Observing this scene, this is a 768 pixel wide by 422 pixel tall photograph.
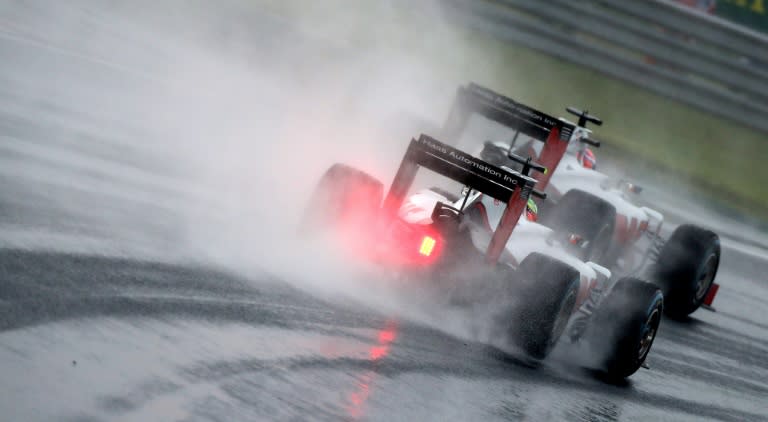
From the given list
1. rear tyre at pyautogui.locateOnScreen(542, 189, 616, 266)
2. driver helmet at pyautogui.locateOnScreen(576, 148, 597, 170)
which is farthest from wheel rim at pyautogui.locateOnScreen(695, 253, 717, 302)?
driver helmet at pyautogui.locateOnScreen(576, 148, 597, 170)

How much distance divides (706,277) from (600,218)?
48.8 inches

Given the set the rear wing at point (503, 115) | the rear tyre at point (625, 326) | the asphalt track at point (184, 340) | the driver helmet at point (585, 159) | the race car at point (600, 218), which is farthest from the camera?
the driver helmet at point (585, 159)

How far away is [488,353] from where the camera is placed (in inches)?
293

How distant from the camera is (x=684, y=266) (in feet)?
32.9

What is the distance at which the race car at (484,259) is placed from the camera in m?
7.53

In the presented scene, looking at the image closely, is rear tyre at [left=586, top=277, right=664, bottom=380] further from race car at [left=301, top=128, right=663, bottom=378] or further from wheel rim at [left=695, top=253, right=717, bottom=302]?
wheel rim at [left=695, top=253, right=717, bottom=302]

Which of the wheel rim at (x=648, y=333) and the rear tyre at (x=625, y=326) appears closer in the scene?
the rear tyre at (x=625, y=326)

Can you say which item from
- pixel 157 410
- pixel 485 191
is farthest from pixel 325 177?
pixel 157 410

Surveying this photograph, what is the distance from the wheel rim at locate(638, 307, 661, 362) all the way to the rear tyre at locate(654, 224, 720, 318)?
6.17 feet

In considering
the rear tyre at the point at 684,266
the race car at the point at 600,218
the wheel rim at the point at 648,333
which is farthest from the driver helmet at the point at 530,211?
the rear tyre at the point at 684,266

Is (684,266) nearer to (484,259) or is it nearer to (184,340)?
(484,259)

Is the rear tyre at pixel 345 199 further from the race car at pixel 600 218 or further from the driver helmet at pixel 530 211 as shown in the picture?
the race car at pixel 600 218

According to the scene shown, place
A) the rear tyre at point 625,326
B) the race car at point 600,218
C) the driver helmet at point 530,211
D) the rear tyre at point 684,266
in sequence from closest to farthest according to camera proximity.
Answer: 1. the rear tyre at point 625,326
2. the driver helmet at point 530,211
3. the race car at point 600,218
4. the rear tyre at point 684,266

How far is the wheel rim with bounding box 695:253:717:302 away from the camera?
10.2 meters
